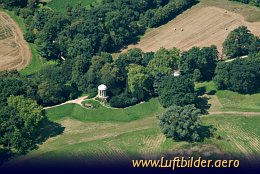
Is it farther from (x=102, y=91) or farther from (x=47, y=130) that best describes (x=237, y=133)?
(x=47, y=130)

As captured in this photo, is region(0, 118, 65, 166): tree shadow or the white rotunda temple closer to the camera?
region(0, 118, 65, 166): tree shadow

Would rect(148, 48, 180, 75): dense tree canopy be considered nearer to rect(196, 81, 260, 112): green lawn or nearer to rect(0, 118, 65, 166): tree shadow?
rect(196, 81, 260, 112): green lawn

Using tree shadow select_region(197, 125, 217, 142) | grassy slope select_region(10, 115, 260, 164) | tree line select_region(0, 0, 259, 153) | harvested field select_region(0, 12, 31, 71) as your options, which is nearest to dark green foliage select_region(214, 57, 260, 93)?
tree line select_region(0, 0, 259, 153)

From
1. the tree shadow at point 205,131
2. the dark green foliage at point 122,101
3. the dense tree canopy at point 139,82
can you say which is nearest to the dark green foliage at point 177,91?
the dense tree canopy at point 139,82

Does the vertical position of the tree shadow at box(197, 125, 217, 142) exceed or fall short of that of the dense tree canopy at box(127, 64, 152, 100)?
it falls short

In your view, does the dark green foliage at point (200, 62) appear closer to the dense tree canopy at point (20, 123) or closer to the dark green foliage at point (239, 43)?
the dark green foliage at point (239, 43)
